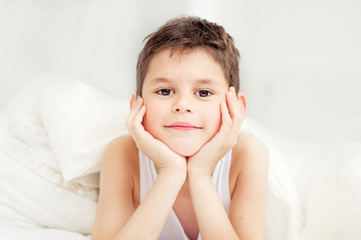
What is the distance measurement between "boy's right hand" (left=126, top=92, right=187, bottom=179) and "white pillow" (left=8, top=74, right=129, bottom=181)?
0.25 meters

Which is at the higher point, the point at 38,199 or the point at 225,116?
the point at 225,116

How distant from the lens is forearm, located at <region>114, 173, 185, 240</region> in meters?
0.91

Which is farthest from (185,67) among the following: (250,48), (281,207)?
(250,48)

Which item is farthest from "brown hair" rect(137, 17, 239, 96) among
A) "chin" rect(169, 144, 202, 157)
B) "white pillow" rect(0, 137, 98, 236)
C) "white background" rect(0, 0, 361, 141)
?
"white background" rect(0, 0, 361, 141)

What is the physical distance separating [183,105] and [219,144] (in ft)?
0.48

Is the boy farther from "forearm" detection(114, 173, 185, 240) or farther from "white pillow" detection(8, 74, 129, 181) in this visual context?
"white pillow" detection(8, 74, 129, 181)

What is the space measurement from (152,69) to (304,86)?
89cm

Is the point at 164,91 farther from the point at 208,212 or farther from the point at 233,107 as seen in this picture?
the point at 208,212

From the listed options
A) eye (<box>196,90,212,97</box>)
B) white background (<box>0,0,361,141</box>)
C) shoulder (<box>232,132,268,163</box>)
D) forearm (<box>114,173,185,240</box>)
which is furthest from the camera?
white background (<box>0,0,361,141</box>)

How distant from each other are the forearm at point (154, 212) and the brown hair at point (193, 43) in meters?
0.30

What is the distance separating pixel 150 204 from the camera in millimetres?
936

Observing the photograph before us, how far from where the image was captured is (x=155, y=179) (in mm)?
1149

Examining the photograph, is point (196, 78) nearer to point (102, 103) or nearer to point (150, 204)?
point (150, 204)

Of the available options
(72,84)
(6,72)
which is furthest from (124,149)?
(6,72)
